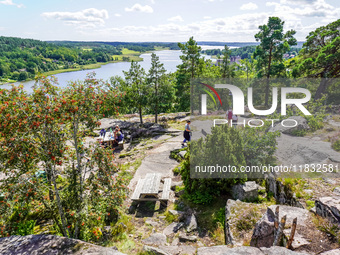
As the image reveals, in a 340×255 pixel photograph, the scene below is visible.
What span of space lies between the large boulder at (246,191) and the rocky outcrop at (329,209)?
84.8 inches

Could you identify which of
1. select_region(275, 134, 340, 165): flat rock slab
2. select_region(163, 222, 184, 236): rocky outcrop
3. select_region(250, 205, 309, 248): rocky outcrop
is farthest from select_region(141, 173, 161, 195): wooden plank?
select_region(275, 134, 340, 165): flat rock slab

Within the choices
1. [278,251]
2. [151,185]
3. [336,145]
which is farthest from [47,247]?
[336,145]

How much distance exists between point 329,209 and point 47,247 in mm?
7219

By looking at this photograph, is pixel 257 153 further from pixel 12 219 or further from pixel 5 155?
pixel 12 219

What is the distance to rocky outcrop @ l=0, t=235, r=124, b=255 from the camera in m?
5.15

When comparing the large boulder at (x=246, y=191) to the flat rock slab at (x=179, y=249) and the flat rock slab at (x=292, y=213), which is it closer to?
the flat rock slab at (x=292, y=213)

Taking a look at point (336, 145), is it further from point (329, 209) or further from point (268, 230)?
point (268, 230)

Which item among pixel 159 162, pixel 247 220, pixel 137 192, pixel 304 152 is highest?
pixel 304 152

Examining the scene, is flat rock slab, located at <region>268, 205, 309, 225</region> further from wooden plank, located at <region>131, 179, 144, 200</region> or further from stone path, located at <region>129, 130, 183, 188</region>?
stone path, located at <region>129, 130, 183, 188</region>

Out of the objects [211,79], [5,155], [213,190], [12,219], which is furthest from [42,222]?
[211,79]

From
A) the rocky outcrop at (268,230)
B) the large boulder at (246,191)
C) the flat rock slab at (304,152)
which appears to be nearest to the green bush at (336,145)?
the flat rock slab at (304,152)

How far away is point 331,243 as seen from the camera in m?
5.11

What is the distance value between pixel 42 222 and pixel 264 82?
27463 millimetres

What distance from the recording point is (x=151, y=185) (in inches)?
366
